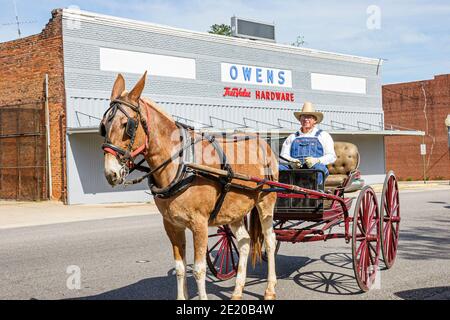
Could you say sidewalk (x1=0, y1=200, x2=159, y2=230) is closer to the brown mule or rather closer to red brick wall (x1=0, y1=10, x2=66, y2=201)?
red brick wall (x1=0, y1=10, x2=66, y2=201)

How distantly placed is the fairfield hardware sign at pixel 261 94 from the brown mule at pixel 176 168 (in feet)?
76.1

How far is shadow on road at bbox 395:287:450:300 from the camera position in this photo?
604 centimetres

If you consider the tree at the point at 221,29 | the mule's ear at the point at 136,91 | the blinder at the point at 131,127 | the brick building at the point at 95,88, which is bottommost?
the blinder at the point at 131,127

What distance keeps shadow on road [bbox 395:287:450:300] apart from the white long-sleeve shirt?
6.43 feet

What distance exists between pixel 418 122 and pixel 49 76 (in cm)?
2862

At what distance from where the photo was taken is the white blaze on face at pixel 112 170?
15.2ft

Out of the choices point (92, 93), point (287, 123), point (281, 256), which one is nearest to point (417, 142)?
point (287, 123)

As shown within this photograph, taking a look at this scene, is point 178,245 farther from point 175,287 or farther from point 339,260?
point 339,260

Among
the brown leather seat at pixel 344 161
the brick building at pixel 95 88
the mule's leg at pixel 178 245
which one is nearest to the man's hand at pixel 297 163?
the brown leather seat at pixel 344 161

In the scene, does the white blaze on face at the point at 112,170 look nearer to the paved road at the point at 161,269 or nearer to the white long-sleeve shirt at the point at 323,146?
the paved road at the point at 161,269

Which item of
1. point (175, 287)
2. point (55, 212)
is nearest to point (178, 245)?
point (175, 287)

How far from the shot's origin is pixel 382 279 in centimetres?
703

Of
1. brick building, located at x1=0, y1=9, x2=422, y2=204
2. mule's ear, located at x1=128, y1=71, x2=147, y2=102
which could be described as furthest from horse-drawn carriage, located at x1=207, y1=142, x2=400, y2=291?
brick building, located at x1=0, y1=9, x2=422, y2=204

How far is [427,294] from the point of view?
6.18 meters
